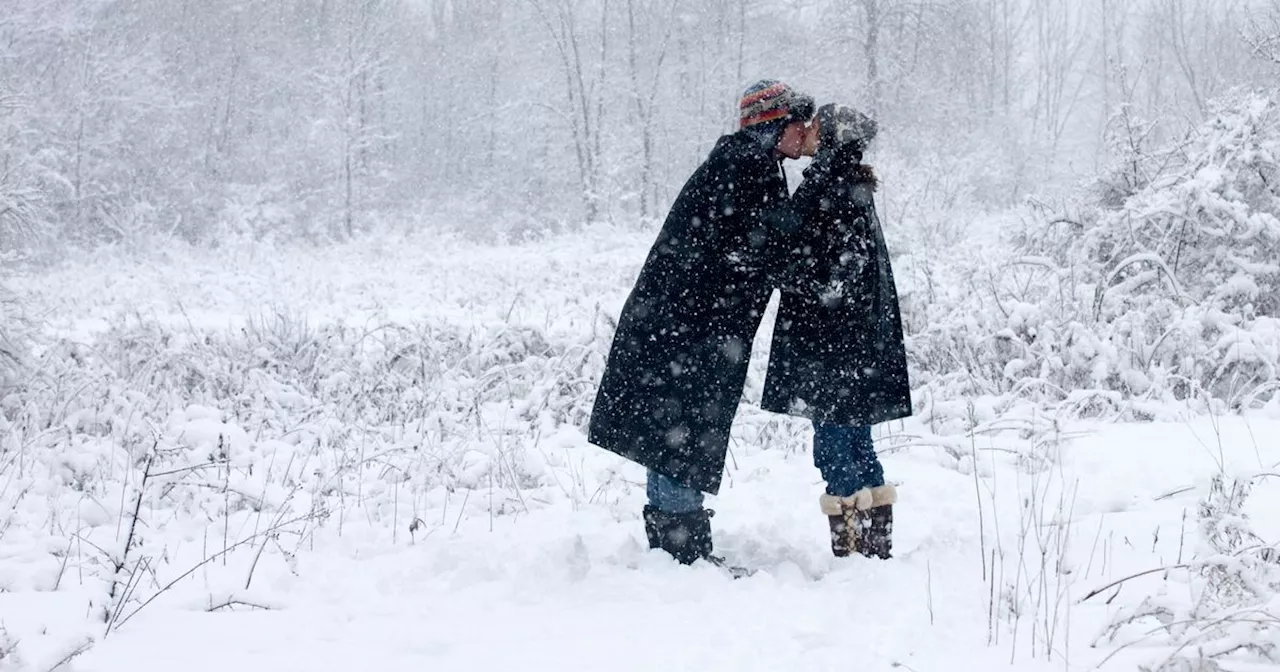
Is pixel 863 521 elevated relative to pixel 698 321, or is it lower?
lower

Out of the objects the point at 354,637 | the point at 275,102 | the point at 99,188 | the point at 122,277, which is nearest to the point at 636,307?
the point at 354,637

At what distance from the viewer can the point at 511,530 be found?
3807mm

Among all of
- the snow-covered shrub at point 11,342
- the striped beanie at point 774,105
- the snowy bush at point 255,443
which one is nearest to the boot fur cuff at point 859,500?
the striped beanie at point 774,105

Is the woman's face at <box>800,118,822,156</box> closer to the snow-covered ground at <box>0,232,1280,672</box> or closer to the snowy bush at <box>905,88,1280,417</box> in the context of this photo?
the snow-covered ground at <box>0,232,1280,672</box>

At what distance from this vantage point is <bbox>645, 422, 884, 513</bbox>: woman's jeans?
333 cm

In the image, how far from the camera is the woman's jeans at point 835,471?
10.9ft

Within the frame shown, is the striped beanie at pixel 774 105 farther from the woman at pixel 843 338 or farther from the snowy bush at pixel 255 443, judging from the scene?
the snowy bush at pixel 255 443

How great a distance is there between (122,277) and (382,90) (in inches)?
753

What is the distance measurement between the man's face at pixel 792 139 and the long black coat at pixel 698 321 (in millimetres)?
75

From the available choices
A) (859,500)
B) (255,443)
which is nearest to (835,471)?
(859,500)

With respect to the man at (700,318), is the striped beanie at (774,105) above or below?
above

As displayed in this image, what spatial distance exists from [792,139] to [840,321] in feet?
2.20

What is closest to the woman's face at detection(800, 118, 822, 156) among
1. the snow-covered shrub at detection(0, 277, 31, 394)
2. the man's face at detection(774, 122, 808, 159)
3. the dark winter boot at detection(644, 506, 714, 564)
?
the man's face at detection(774, 122, 808, 159)

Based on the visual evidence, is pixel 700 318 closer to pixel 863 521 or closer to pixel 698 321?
pixel 698 321
